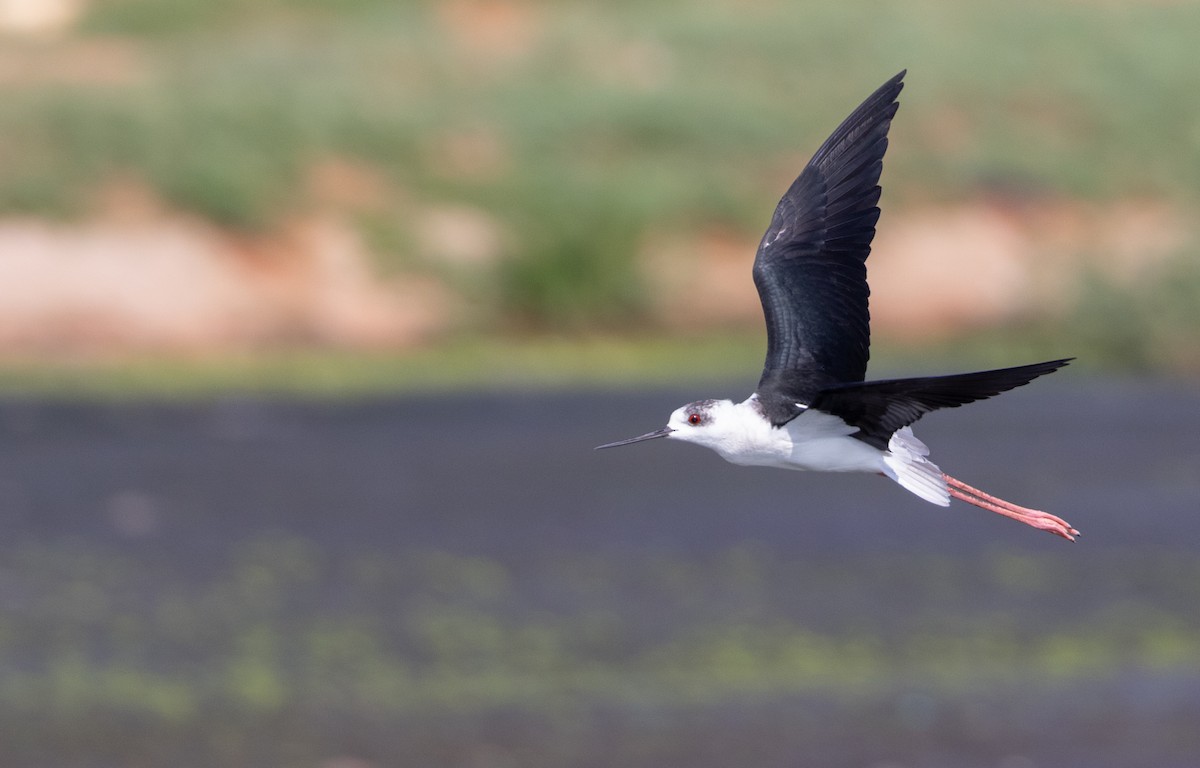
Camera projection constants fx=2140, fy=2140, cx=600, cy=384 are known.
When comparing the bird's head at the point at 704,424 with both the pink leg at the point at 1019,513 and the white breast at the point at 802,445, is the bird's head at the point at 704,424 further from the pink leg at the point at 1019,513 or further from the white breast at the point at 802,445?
the pink leg at the point at 1019,513

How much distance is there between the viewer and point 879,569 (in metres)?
16.6

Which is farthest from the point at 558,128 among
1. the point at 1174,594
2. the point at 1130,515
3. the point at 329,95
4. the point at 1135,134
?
the point at 1174,594

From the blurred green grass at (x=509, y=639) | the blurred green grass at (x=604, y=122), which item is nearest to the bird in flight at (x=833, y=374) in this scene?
the blurred green grass at (x=509, y=639)

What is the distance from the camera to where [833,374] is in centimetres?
732

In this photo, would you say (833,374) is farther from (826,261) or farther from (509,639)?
(509,639)

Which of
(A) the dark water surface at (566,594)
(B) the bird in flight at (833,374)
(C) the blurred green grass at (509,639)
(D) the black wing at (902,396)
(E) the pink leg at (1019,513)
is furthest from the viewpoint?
(C) the blurred green grass at (509,639)

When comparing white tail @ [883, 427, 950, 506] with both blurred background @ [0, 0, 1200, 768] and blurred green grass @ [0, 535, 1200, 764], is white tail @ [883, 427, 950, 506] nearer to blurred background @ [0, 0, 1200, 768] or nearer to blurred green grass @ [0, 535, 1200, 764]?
blurred background @ [0, 0, 1200, 768]

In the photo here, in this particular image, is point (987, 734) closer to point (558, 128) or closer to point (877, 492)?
point (877, 492)

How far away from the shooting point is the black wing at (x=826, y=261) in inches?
289

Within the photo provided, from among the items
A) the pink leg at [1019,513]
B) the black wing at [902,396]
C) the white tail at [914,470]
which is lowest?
the pink leg at [1019,513]

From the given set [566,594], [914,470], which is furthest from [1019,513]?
[566,594]

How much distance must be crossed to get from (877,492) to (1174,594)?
4120 millimetres

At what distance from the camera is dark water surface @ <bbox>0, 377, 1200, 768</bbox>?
12.9m

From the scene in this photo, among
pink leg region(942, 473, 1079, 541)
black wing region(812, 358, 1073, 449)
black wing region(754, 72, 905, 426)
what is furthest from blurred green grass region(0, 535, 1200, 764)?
black wing region(812, 358, 1073, 449)
